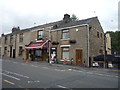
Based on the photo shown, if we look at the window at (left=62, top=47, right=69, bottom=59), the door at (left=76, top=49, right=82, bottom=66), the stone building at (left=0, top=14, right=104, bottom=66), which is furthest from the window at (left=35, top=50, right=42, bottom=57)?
the door at (left=76, top=49, right=82, bottom=66)

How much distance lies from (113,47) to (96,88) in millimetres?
42735

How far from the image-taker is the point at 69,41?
789 inches

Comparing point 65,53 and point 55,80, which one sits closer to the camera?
point 55,80

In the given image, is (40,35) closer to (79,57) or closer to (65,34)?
(65,34)

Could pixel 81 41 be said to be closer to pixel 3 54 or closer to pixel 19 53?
pixel 19 53

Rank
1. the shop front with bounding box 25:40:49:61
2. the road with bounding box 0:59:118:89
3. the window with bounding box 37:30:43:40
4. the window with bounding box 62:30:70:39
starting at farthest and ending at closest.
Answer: the window with bounding box 37:30:43:40 → the shop front with bounding box 25:40:49:61 → the window with bounding box 62:30:70:39 → the road with bounding box 0:59:118:89

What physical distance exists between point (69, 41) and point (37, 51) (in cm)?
803

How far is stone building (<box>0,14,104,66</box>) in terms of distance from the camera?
18.5 m

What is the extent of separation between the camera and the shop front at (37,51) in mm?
22386

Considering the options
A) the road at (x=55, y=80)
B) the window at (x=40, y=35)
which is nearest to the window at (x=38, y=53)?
the window at (x=40, y=35)

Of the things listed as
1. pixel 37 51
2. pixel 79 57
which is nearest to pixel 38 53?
pixel 37 51

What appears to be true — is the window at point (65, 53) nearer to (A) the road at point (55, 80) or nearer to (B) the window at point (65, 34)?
(B) the window at point (65, 34)

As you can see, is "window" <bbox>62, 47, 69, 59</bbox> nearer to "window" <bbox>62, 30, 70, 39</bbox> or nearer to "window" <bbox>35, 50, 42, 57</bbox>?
"window" <bbox>62, 30, 70, 39</bbox>

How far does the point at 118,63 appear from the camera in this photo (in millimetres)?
14664
